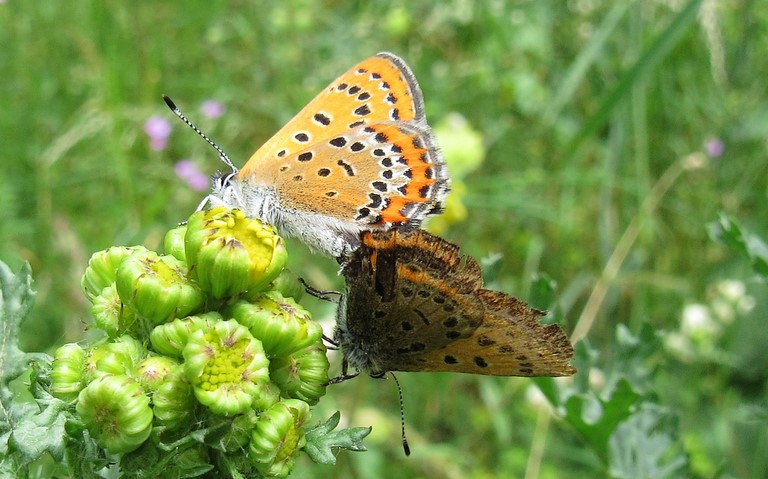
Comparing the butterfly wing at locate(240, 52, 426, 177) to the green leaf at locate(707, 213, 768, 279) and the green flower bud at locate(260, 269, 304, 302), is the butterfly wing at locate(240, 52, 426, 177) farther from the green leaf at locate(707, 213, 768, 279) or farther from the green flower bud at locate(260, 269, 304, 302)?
the green leaf at locate(707, 213, 768, 279)

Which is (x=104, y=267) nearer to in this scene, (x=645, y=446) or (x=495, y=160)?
(x=645, y=446)

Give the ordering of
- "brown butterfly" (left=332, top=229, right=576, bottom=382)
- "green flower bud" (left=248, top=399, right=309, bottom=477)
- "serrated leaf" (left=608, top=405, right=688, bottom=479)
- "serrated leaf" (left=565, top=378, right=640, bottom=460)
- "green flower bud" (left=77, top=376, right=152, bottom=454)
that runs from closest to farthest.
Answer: "green flower bud" (left=77, top=376, right=152, bottom=454) < "green flower bud" (left=248, top=399, right=309, bottom=477) < "brown butterfly" (left=332, top=229, right=576, bottom=382) < "serrated leaf" (left=565, top=378, right=640, bottom=460) < "serrated leaf" (left=608, top=405, right=688, bottom=479)

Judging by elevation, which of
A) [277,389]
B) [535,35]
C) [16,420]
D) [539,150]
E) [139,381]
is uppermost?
[535,35]

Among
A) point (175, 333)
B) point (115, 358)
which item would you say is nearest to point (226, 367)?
point (175, 333)

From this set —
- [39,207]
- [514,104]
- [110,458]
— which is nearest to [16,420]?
[110,458]

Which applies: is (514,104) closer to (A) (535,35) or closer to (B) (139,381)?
(A) (535,35)

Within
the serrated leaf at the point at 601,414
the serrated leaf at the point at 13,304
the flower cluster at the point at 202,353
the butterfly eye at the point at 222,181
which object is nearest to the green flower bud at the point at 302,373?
the flower cluster at the point at 202,353

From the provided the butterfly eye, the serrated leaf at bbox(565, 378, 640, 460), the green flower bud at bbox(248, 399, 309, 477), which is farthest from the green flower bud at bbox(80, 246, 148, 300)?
the serrated leaf at bbox(565, 378, 640, 460)

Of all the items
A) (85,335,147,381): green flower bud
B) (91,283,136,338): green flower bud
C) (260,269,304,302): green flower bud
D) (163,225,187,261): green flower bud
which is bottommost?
(85,335,147,381): green flower bud
